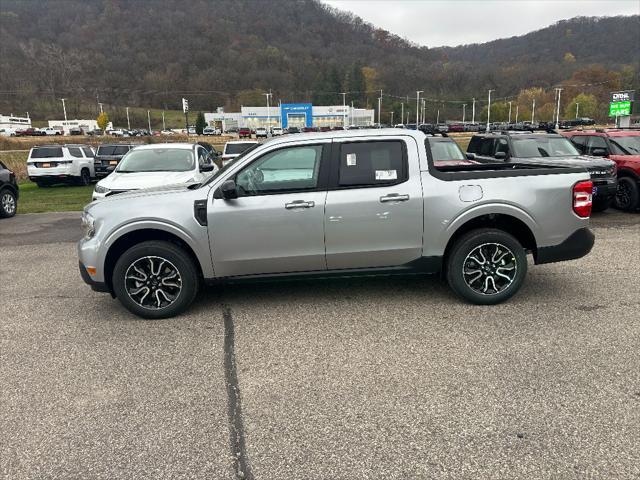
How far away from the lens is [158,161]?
10.7 metres

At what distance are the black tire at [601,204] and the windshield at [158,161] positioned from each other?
27.7 ft

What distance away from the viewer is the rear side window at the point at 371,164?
5.07 metres

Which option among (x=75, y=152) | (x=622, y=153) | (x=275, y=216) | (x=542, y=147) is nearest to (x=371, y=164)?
(x=275, y=216)

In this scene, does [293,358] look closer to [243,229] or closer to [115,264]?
[243,229]

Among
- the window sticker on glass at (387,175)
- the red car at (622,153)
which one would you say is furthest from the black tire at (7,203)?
the red car at (622,153)

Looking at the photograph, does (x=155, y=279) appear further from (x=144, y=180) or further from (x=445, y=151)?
(x=445, y=151)

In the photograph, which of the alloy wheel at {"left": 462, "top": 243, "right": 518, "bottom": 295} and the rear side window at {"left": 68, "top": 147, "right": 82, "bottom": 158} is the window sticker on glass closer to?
the alloy wheel at {"left": 462, "top": 243, "right": 518, "bottom": 295}

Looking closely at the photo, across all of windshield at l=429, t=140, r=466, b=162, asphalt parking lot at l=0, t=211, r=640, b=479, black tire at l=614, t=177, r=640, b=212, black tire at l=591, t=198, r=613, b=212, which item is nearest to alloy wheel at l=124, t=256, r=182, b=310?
asphalt parking lot at l=0, t=211, r=640, b=479

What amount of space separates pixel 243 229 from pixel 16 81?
417ft

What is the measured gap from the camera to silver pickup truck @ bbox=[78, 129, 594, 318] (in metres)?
4.99

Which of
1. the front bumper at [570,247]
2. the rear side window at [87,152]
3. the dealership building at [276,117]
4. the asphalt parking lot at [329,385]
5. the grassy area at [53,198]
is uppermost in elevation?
the dealership building at [276,117]

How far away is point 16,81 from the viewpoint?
109 m

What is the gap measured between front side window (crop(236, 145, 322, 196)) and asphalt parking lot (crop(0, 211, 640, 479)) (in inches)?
52.0

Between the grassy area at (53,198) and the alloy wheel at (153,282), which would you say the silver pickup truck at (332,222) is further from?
the grassy area at (53,198)
